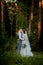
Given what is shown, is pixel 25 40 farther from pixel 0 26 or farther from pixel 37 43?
pixel 0 26

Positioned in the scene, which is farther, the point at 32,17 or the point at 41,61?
the point at 32,17

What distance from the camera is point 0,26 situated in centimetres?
422

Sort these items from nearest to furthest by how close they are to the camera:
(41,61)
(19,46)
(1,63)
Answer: (1,63) < (41,61) < (19,46)

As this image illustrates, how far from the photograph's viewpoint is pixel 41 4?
13336mm

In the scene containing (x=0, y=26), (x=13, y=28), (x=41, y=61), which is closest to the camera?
(x=0, y=26)

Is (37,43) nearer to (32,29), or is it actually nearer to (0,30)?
(32,29)

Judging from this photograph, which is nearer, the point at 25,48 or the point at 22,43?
the point at 22,43

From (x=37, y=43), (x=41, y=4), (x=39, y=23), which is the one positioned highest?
(x=41, y=4)

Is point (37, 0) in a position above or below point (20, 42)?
above

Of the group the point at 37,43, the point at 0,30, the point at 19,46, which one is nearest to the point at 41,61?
the point at 19,46

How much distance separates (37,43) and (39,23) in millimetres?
890

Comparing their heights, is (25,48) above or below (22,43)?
below

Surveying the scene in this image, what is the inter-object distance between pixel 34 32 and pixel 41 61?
6.38 m

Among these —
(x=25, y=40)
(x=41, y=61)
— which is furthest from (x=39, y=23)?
(x=41, y=61)
